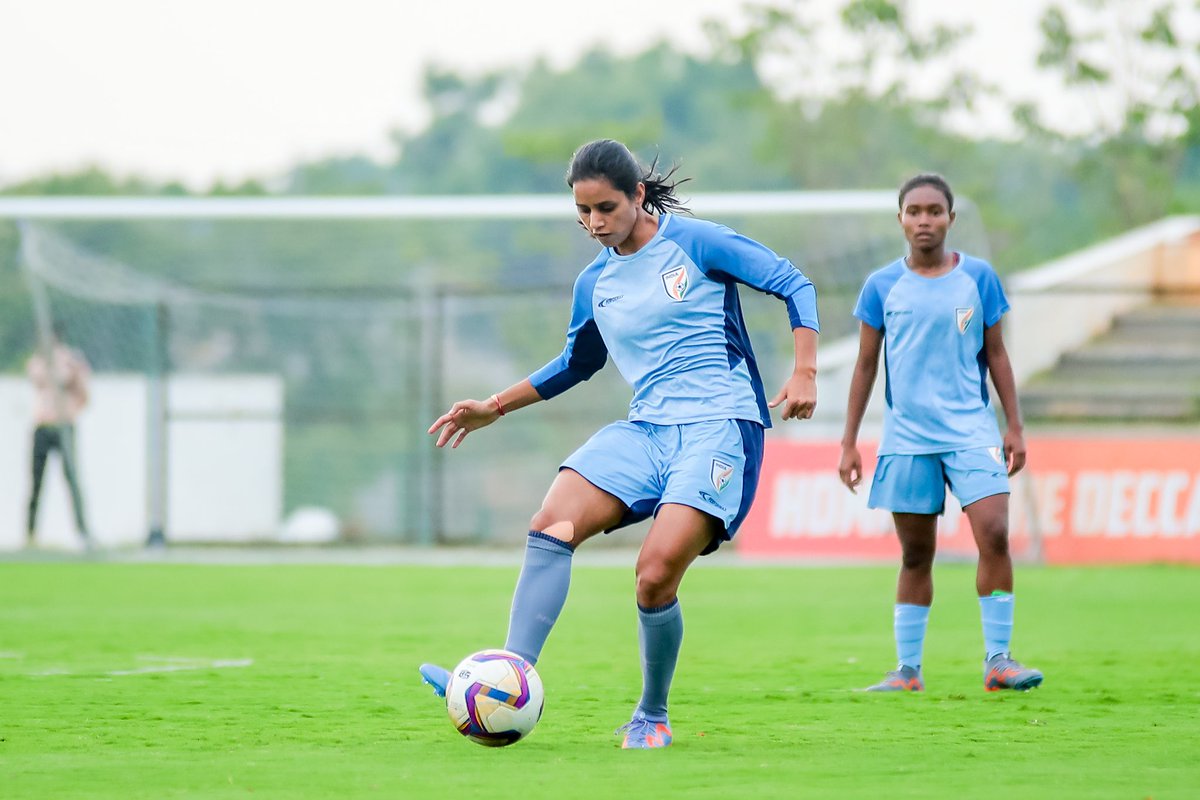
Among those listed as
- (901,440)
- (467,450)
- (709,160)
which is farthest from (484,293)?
(709,160)

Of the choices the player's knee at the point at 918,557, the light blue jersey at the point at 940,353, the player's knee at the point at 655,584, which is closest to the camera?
the player's knee at the point at 655,584

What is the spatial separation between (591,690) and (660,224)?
2.19m

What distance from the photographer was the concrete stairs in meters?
19.7

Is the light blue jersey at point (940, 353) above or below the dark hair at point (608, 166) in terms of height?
below

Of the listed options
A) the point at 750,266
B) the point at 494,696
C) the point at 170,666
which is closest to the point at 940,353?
the point at 750,266

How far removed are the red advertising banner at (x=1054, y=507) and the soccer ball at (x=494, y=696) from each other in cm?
1036

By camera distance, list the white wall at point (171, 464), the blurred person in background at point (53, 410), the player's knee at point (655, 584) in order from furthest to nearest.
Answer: the white wall at point (171, 464) → the blurred person in background at point (53, 410) → the player's knee at point (655, 584)

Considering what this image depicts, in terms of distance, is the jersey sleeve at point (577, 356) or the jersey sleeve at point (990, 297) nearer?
→ the jersey sleeve at point (577, 356)

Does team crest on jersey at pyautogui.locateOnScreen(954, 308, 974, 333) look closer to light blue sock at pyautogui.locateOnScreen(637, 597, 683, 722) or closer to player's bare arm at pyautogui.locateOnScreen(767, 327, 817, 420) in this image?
player's bare arm at pyautogui.locateOnScreen(767, 327, 817, 420)

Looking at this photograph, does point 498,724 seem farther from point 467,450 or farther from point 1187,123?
point 1187,123

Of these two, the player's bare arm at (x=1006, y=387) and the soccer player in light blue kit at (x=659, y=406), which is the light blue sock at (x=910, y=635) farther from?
the soccer player in light blue kit at (x=659, y=406)

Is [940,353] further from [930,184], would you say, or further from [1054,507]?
[1054,507]

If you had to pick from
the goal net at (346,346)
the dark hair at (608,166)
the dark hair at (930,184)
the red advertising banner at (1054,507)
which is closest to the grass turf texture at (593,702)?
the dark hair at (608,166)

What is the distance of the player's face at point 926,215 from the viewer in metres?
7.38
